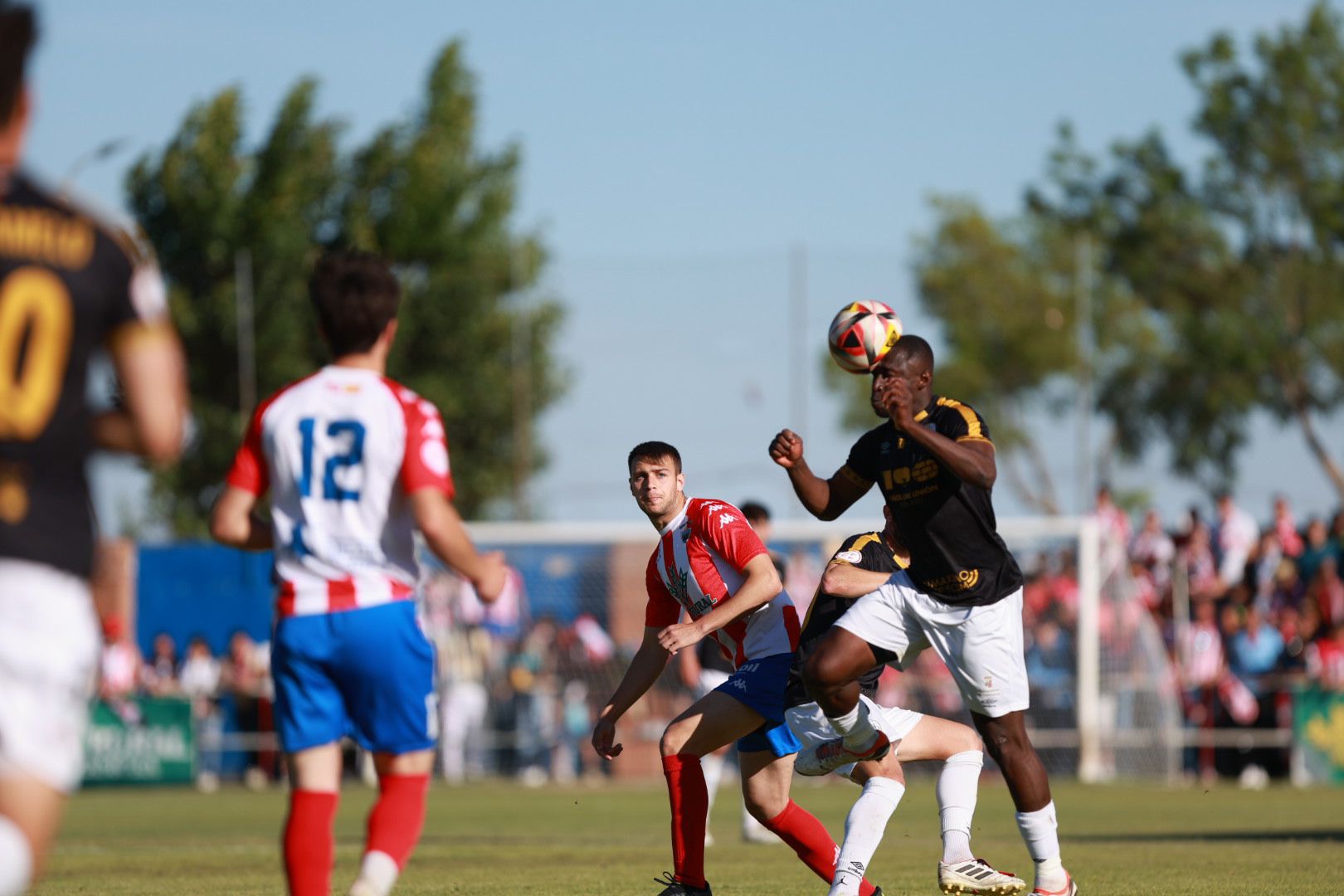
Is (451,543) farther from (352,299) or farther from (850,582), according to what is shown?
(850,582)

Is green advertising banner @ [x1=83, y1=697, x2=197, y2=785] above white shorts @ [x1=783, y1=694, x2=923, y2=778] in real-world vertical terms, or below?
below

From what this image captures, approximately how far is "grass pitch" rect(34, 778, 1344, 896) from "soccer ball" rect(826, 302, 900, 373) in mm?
2726

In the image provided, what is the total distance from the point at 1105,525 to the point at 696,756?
18.7 meters

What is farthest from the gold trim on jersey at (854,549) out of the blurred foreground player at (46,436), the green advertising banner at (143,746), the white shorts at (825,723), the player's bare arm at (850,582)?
the green advertising banner at (143,746)

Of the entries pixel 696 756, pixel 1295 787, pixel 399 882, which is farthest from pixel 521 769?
pixel 696 756

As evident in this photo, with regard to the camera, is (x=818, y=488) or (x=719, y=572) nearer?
(x=818, y=488)

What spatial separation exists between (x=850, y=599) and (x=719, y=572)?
46.2 inches

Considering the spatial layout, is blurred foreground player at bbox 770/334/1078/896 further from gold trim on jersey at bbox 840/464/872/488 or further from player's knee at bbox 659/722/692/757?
player's knee at bbox 659/722/692/757

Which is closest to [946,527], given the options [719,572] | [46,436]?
[719,572]

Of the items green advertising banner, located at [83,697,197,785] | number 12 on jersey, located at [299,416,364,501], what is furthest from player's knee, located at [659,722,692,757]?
green advertising banner, located at [83,697,197,785]

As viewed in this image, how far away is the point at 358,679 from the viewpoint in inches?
235

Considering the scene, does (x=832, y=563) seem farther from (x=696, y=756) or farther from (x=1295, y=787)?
(x=1295, y=787)

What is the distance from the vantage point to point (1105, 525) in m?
26.5

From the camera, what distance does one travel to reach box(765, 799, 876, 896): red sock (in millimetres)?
8578
